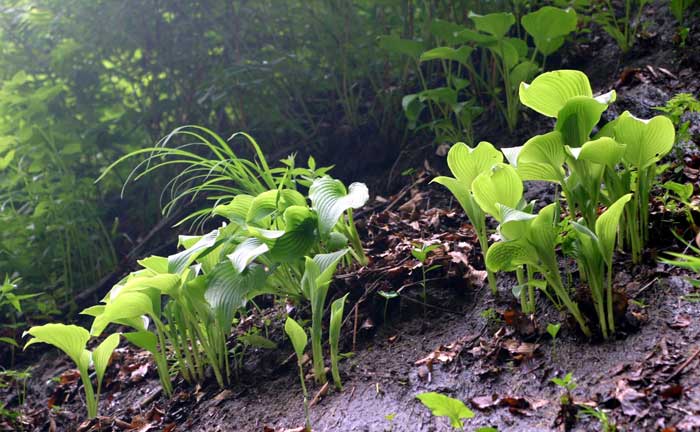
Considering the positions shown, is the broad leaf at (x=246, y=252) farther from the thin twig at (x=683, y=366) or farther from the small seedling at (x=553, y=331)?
the thin twig at (x=683, y=366)

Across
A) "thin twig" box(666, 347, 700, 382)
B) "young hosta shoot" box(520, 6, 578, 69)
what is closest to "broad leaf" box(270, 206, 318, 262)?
"thin twig" box(666, 347, 700, 382)

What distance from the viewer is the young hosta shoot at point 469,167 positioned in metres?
1.61

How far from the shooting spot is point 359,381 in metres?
1.67

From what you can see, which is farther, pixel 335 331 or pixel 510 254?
pixel 335 331

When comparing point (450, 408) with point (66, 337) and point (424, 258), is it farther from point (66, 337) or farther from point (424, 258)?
point (66, 337)

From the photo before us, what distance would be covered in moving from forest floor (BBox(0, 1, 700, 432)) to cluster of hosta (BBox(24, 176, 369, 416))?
0.15 m

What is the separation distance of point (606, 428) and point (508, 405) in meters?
0.26

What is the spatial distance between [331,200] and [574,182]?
71 cm

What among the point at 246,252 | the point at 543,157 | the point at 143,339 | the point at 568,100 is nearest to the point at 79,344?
the point at 143,339

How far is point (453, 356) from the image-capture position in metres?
1.62

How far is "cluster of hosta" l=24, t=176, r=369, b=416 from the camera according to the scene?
5.38 feet

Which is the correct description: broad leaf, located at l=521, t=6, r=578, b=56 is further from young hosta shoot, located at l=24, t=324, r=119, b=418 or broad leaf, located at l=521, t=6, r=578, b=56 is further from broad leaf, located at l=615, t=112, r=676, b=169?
young hosta shoot, located at l=24, t=324, r=119, b=418

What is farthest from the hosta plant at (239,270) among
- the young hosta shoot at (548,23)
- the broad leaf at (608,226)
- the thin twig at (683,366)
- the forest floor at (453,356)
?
the young hosta shoot at (548,23)

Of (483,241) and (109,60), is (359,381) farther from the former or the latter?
(109,60)
